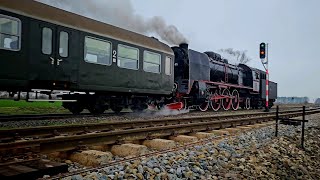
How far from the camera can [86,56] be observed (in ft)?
32.2

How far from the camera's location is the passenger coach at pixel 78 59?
307 inches

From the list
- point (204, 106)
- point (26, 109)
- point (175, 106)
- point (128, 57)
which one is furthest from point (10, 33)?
point (204, 106)

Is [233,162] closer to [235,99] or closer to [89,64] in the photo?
[89,64]

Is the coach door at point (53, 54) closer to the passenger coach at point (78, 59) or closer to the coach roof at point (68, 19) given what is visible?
the passenger coach at point (78, 59)

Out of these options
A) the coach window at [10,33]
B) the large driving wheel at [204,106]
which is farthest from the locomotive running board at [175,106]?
the coach window at [10,33]

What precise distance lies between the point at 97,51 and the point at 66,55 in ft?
4.45

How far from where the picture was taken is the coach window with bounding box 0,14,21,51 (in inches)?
295

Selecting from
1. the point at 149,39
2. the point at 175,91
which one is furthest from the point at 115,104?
the point at 175,91

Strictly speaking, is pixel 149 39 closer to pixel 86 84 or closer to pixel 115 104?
pixel 115 104

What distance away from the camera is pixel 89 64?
32.4 feet

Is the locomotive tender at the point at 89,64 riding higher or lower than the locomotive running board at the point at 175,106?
higher

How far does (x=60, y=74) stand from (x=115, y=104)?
337cm

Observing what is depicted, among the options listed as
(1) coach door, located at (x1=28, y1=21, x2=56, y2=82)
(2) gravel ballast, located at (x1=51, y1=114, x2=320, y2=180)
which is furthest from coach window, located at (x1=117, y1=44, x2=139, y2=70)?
(2) gravel ballast, located at (x1=51, y1=114, x2=320, y2=180)

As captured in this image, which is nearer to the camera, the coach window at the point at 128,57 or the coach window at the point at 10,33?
the coach window at the point at 10,33
